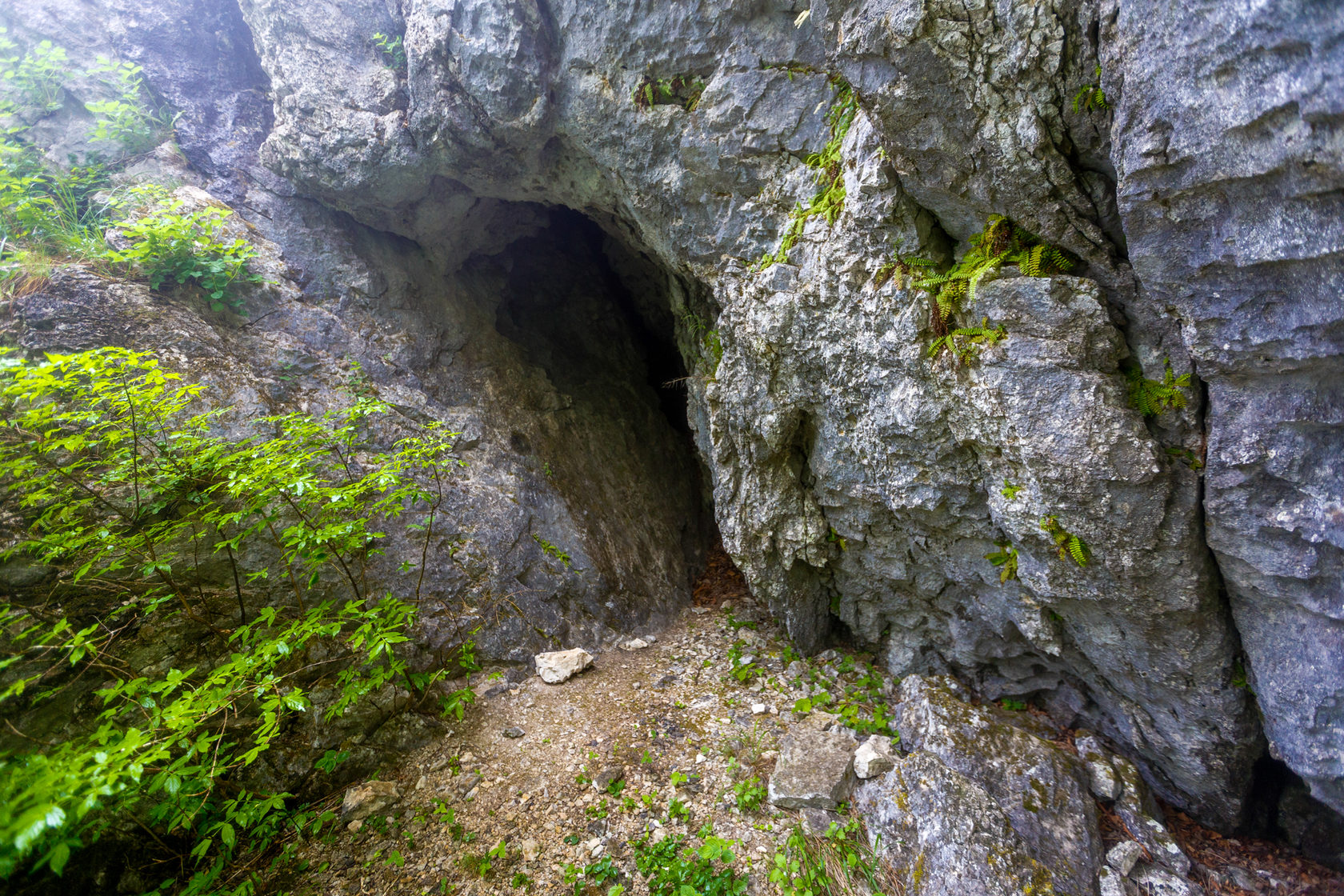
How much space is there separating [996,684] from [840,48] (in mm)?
5600

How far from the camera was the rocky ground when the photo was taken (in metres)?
3.40

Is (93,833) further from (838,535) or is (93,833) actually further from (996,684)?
(996,684)

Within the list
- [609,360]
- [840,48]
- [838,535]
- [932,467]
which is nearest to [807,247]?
[840,48]

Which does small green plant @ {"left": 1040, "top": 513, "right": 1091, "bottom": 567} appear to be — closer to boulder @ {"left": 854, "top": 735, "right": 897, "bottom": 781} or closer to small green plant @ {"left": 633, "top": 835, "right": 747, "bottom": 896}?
boulder @ {"left": 854, "top": 735, "right": 897, "bottom": 781}

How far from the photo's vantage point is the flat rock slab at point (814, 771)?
3812 millimetres

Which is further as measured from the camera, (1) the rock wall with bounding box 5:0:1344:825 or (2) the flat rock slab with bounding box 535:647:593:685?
(2) the flat rock slab with bounding box 535:647:593:685

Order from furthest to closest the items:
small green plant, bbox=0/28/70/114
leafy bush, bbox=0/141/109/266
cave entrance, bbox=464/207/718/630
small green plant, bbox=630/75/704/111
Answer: cave entrance, bbox=464/207/718/630 < small green plant, bbox=0/28/70/114 < leafy bush, bbox=0/141/109/266 < small green plant, bbox=630/75/704/111

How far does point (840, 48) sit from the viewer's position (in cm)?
317

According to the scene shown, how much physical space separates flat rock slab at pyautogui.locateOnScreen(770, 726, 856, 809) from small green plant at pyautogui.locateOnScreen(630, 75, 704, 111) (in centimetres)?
572

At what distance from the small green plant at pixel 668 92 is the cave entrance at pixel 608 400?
1.97 metres

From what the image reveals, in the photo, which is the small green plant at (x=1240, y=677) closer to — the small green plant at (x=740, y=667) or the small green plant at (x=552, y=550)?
the small green plant at (x=740, y=667)

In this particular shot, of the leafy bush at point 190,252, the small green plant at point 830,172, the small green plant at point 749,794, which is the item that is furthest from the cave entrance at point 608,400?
the leafy bush at point 190,252

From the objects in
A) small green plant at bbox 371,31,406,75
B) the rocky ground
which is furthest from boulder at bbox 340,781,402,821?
small green plant at bbox 371,31,406,75

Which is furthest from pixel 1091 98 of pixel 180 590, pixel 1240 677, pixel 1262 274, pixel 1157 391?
pixel 180 590
